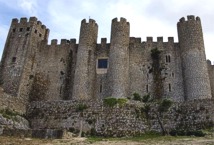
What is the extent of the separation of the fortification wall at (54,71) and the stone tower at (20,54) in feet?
3.27

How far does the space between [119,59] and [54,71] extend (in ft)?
27.3

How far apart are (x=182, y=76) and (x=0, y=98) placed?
61.8ft

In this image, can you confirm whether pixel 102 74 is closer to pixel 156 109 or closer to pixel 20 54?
→ pixel 20 54

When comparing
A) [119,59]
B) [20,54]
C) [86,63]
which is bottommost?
[86,63]

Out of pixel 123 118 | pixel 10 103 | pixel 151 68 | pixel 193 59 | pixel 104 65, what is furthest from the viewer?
pixel 104 65

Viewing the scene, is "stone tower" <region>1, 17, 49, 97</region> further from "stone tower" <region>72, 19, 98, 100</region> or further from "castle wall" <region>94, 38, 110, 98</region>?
"castle wall" <region>94, 38, 110, 98</region>

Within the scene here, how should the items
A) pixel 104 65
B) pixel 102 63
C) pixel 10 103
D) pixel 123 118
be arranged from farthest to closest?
pixel 102 63 < pixel 104 65 < pixel 10 103 < pixel 123 118

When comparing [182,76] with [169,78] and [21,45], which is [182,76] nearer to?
[169,78]

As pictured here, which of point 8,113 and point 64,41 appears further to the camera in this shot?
point 64,41

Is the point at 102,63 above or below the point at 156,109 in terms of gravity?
above

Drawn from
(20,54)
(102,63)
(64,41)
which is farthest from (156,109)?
(20,54)

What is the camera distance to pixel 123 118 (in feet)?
74.2

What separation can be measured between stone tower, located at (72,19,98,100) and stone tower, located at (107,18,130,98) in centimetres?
237

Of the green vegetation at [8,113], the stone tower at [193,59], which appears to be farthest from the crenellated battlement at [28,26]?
the stone tower at [193,59]
